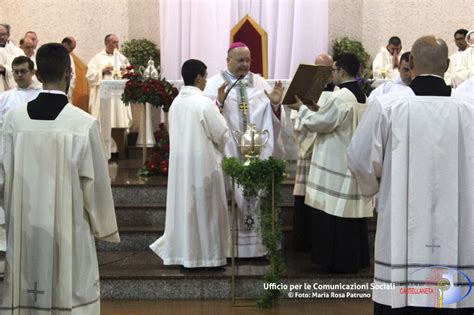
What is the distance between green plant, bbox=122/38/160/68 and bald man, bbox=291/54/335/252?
20.1ft

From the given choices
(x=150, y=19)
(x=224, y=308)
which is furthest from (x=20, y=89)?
(x=150, y=19)

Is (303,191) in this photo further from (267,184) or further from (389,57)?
(389,57)

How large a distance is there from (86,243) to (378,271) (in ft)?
5.49

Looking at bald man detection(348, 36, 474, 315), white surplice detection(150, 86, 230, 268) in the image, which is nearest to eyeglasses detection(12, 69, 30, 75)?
white surplice detection(150, 86, 230, 268)

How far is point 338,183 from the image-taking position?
700 centimetres

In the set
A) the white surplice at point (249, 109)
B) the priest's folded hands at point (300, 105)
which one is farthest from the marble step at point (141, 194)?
the priest's folded hands at point (300, 105)

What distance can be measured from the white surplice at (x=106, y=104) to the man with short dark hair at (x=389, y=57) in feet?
13.1

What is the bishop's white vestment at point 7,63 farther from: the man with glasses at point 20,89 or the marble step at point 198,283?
the marble step at point 198,283

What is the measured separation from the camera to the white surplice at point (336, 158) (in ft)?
22.7

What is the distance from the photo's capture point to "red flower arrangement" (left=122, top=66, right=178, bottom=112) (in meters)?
9.24

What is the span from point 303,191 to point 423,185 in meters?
3.22

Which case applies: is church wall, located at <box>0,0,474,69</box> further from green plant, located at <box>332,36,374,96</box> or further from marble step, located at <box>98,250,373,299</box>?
marble step, located at <box>98,250,373,299</box>

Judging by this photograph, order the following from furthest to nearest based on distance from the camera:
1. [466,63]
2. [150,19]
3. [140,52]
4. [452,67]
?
1. [150,19]
2. [140,52]
3. [452,67]
4. [466,63]

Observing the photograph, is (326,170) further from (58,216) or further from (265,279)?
(58,216)
